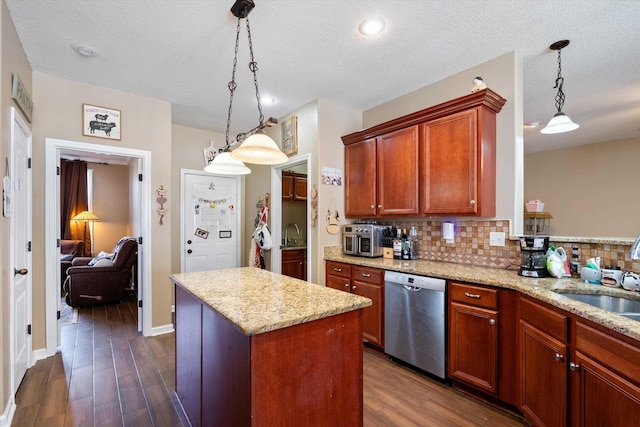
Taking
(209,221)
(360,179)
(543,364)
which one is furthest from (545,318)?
(209,221)

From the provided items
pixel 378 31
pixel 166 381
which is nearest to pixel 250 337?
pixel 166 381

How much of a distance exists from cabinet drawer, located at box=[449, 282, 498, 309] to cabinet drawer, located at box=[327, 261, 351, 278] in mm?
1117

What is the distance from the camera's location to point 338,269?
331 cm

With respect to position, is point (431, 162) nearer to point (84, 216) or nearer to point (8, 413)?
point (8, 413)

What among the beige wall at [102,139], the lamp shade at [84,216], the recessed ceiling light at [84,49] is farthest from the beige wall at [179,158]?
the lamp shade at [84,216]

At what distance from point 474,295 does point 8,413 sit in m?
3.23

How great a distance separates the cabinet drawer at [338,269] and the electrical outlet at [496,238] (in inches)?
52.9

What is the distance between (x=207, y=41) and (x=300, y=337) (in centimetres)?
233

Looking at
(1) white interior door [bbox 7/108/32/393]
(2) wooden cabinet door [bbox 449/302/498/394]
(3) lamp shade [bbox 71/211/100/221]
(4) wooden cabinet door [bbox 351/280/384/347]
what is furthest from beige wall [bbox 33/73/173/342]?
(3) lamp shade [bbox 71/211/100/221]

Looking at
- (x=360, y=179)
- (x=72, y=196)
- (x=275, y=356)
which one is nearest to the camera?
(x=275, y=356)

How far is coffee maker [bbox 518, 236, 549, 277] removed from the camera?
2131mm

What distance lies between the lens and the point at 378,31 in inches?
89.4

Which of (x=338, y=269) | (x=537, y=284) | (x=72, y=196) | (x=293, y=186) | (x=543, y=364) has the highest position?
(x=293, y=186)

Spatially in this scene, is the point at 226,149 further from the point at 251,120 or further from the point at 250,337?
the point at 251,120
